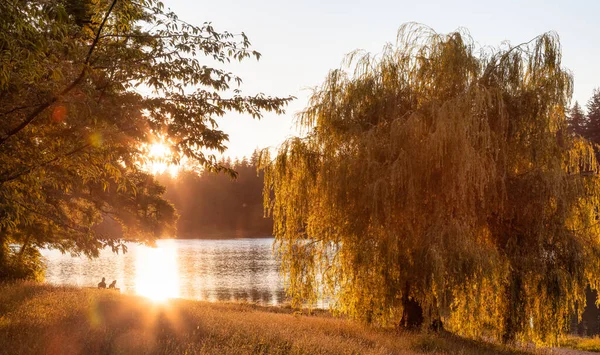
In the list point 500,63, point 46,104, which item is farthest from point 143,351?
point 500,63

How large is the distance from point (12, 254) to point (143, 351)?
17.2 metres

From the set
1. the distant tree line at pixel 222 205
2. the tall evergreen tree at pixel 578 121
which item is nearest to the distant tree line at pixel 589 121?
the tall evergreen tree at pixel 578 121

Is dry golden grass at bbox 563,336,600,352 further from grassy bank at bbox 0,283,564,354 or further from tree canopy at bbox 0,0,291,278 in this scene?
tree canopy at bbox 0,0,291,278

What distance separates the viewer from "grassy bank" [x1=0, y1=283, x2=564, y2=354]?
29.5 ft

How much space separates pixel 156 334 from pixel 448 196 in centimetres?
845

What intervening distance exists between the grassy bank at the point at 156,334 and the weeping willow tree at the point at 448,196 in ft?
3.85

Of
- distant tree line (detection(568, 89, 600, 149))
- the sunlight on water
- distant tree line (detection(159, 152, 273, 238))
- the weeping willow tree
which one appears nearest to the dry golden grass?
the weeping willow tree

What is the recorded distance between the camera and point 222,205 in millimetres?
130500

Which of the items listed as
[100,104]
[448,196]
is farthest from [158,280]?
[100,104]

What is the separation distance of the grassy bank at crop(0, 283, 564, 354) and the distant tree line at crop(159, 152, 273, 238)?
108m

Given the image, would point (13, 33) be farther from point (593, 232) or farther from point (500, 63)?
point (593, 232)

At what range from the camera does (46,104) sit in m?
8.34

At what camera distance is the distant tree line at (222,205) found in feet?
411

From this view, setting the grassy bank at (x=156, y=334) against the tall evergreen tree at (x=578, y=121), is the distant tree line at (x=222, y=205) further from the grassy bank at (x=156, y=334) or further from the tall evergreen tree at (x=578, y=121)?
Answer: the grassy bank at (x=156, y=334)
